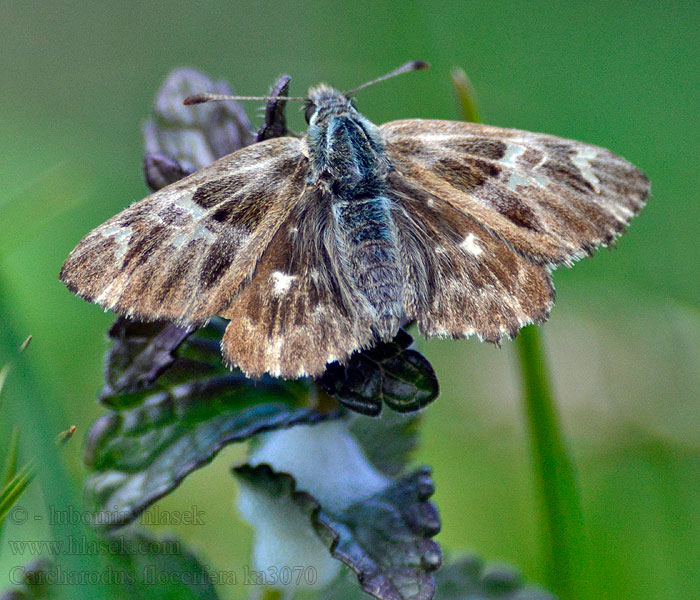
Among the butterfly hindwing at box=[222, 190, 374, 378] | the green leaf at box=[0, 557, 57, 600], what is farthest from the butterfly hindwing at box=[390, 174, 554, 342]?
the green leaf at box=[0, 557, 57, 600]

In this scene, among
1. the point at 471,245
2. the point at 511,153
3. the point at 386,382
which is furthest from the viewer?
the point at 511,153

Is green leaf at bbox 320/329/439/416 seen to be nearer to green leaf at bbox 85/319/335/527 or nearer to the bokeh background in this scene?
green leaf at bbox 85/319/335/527

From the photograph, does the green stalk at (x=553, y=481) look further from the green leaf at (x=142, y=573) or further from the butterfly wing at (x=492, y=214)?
the green leaf at (x=142, y=573)

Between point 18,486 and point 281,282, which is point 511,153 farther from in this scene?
point 18,486

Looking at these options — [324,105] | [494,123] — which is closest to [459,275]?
[324,105]

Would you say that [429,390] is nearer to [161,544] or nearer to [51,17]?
[161,544]

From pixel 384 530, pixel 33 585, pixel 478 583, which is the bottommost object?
pixel 478 583

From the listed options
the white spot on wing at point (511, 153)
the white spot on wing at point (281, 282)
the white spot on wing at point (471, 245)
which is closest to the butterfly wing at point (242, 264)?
the white spot on wing at point (281, 282)
